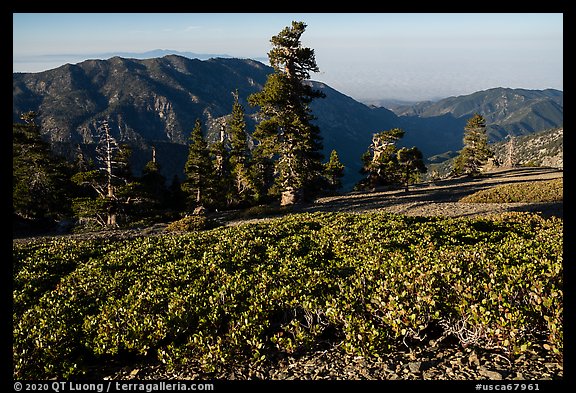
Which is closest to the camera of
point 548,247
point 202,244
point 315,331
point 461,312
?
point 461,312

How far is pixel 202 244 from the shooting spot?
12898 millimetres

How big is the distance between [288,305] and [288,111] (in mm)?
26577

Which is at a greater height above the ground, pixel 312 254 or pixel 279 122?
pixel 279 122

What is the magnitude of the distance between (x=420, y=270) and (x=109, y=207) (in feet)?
95.3

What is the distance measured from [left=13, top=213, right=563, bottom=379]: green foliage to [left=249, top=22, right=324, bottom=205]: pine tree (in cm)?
2183

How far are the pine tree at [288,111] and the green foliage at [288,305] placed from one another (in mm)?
21833

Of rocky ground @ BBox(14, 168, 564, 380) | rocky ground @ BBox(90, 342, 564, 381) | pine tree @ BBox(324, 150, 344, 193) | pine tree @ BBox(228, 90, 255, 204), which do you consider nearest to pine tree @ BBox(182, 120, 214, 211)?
pine tree @ BBox(228, 90, 255, 204)

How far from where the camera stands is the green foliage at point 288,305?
5344 mm

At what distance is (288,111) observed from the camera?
1235 inches

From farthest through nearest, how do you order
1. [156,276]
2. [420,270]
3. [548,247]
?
[156,276], [548,247], [420,270]

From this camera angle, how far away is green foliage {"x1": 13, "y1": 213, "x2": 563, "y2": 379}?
534cm
